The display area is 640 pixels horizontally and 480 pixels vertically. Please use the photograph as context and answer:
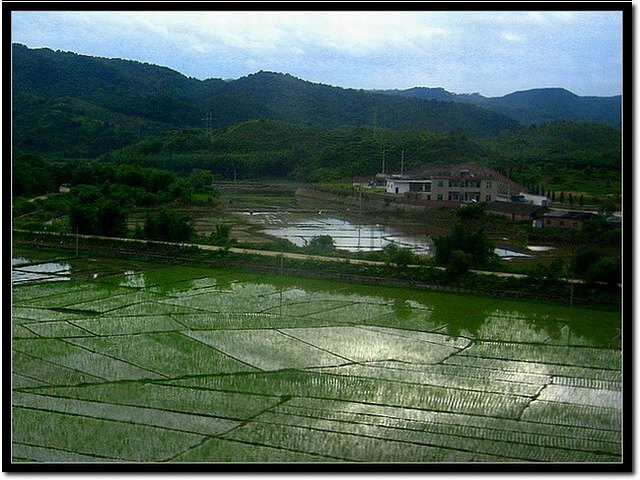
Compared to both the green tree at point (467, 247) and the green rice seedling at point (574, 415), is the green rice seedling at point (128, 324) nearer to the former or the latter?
the green rice seedling at point (574, 415)

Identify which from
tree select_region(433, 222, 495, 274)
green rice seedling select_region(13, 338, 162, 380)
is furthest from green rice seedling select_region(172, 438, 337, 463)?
tree select_region(433, 222, 495, 274)

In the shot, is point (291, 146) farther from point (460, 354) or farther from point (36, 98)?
point (460, 354)

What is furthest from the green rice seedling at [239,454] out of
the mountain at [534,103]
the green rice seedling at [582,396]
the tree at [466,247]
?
the tree at [466,247]

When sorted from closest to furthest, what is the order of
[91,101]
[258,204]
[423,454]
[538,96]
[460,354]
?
[423,454]
[460,354]
[538,96]
[91,101]
[258,204]

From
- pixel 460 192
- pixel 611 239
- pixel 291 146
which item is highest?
pixel 291 146

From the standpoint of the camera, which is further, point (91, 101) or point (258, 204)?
point (258, 204)

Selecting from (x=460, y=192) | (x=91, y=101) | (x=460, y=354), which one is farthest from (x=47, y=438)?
(x=460, y=192)
